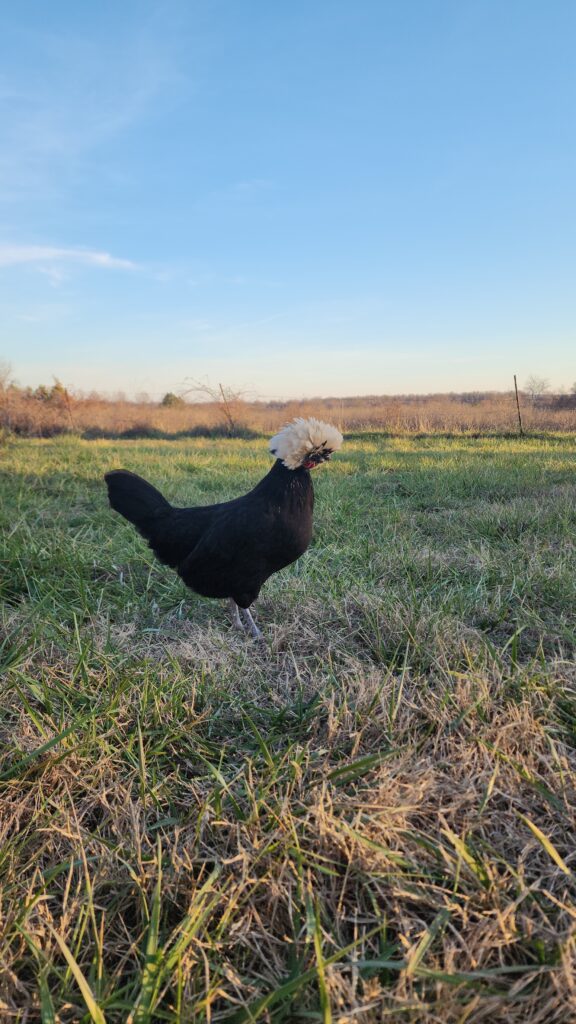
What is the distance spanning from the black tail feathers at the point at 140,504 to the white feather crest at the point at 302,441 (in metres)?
0.92

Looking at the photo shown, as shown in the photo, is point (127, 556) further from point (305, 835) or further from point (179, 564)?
point (305, 835)

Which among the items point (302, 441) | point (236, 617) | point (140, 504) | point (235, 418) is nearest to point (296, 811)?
point (236, 617)

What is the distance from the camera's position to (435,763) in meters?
1.56

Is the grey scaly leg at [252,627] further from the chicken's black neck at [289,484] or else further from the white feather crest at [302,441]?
the white feather crest at [302,441]

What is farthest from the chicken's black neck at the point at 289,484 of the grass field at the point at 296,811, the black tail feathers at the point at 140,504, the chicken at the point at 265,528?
the black tail feathers at the point at 140,504

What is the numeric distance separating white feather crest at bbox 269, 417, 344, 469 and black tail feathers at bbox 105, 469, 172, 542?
0.92 meters

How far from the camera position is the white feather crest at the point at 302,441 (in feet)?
8.31

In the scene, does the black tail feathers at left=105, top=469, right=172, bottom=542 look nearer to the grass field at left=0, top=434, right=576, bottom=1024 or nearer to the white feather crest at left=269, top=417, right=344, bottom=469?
the grass field at left=0, top=434, right=576, bottom=1024

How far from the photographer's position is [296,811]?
1.37 m

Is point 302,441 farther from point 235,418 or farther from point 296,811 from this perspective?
point 235,418

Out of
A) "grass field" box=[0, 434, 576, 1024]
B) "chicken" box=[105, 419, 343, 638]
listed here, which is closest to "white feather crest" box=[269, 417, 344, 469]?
"chicken" box=[105, 419, 343, 638]

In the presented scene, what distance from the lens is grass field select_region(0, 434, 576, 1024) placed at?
106 cm

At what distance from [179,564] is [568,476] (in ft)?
18.8

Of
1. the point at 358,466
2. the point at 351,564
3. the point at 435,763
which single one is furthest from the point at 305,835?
the point at 358,466
